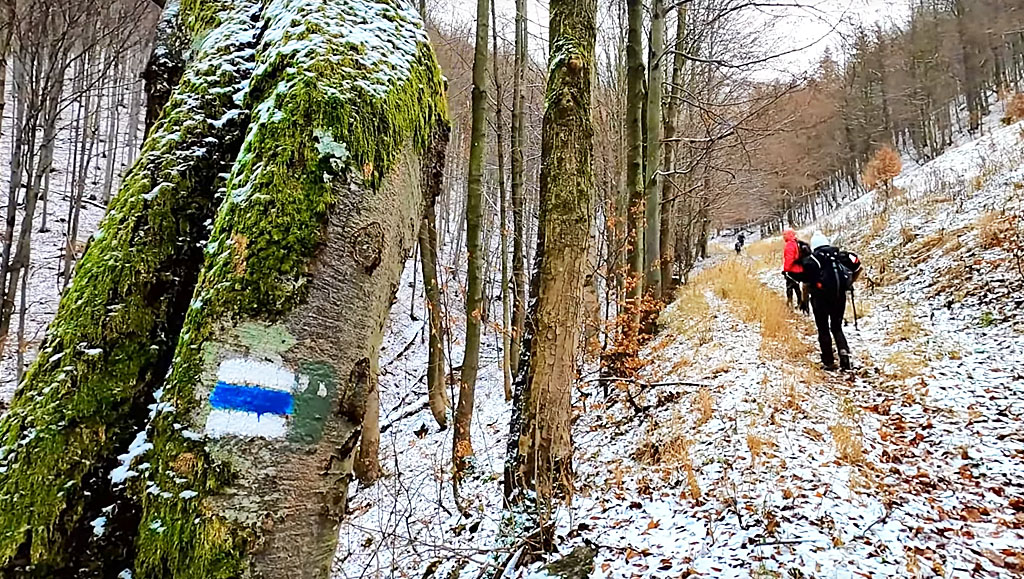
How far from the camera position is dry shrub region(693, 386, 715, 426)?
5938 mm

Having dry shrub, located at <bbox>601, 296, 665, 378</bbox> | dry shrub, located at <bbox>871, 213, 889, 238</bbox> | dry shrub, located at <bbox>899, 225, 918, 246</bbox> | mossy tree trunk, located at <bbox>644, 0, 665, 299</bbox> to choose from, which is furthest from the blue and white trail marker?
dry shrub, located at <bbox>871, 213, 889, 238</bbox>

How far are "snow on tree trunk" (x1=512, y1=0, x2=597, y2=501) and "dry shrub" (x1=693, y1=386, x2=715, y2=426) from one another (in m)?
2.53

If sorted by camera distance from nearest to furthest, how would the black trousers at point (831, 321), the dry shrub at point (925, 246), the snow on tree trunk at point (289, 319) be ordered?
the snow on tree trunk at point (289, 319)
the black trousers at point (831, 321)
the dry shrub at point (925, 246)

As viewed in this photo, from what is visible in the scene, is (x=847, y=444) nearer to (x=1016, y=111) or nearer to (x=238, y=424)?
(x=238, y=424)

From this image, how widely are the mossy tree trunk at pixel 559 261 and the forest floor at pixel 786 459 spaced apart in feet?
2.29

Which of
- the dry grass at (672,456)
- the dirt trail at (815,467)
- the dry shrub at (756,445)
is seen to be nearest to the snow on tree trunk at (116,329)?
the dirt trail at (815,467)

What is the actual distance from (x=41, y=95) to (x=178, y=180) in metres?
9.46

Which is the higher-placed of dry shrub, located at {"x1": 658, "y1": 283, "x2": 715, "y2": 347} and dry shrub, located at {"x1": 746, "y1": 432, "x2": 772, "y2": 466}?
dry shrub, located at {"x1": 658, "y1": 283, "x2": 715, "y2": 347}

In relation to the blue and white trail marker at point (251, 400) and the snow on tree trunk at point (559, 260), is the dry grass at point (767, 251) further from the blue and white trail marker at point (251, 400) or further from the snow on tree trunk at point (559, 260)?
the blue and white trail marker at point (251, 400)

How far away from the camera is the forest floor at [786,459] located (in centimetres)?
377

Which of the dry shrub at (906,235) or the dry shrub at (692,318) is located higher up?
the dry shrub at (906,235)

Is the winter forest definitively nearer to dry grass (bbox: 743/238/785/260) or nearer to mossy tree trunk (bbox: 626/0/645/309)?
mossy tree trunk (bbox: 626/0/645/309)

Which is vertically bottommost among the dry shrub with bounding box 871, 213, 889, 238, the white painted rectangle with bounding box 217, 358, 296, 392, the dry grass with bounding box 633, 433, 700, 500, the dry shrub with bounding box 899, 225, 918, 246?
the dry grass with bounding box 633, 433, 700, 500

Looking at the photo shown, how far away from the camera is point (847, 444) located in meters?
4.95
